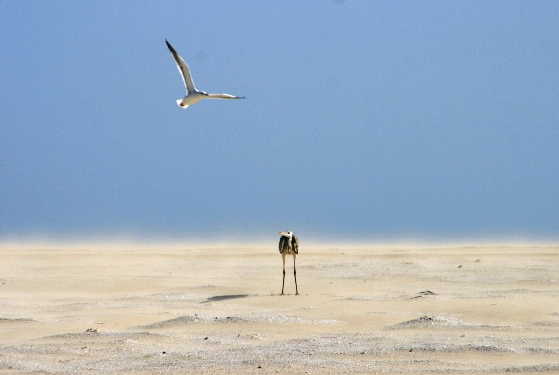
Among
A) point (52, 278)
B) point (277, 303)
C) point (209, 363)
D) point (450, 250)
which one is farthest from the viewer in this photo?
point (450, 250)

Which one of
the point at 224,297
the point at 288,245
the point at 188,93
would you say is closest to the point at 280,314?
the point at 224,297

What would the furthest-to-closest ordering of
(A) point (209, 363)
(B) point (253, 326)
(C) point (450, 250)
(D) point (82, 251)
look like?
(D) point (82, 251), (C) point (450, 250), (B) point (253, 326), (A) point (209, 363)

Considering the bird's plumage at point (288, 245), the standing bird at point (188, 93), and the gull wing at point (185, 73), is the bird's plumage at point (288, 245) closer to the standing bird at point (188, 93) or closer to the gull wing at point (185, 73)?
the standing bird at point (188, 93)

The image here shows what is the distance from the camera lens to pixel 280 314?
13367 millimetres

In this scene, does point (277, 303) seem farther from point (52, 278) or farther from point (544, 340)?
point (52, 278)

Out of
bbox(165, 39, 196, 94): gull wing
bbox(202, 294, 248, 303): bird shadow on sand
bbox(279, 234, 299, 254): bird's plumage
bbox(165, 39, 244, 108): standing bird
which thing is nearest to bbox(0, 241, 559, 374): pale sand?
bbox(202, 294, 248, 303): bird shadow on sand

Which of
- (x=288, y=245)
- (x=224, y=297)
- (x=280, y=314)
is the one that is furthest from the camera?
(x=288, y=245)

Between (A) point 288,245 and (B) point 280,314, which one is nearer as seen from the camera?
(B) point 280,314

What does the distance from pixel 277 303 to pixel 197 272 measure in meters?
6.98

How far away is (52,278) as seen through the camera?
67.6 ft

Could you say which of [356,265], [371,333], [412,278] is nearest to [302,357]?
[371,333]

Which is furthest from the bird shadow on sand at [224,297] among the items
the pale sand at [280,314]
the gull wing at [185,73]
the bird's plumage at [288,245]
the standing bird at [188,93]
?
the gull wing at [185,73]

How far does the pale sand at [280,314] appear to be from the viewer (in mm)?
9320

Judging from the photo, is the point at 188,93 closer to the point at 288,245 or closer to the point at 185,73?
the point at 185,73
